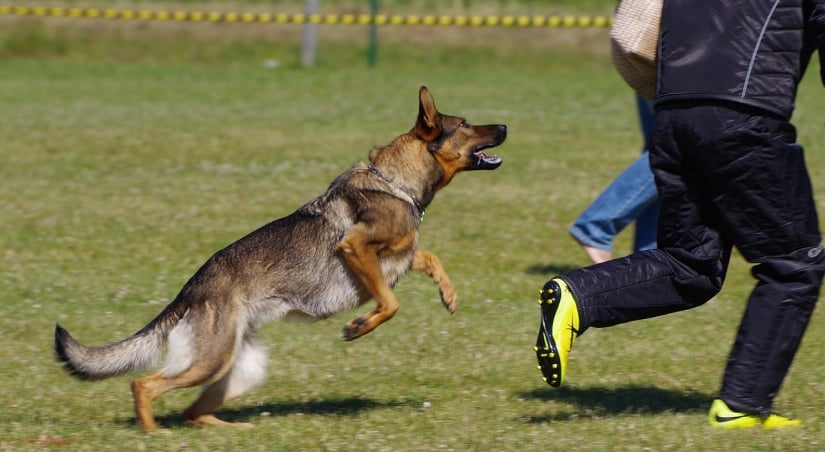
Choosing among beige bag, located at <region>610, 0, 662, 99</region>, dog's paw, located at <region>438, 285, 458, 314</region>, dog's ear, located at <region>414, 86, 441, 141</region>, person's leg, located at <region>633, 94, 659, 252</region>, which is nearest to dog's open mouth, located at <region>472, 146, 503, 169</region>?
dog's ear, located at <region>414, 86, 441, 141</region>

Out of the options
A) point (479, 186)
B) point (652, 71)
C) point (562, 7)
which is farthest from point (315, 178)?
point (562, 7)

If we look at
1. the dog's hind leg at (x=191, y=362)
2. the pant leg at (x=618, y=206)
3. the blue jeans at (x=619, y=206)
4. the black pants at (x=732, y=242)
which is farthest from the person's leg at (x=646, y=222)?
the dog's hind leg at (x=191, y=362)

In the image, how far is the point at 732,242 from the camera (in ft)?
15.3

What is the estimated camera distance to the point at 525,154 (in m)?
12.4

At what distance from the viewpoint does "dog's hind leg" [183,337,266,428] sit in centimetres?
503

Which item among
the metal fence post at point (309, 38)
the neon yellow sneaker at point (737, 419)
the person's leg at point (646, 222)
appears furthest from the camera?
the metal fence post at point (309, 38)

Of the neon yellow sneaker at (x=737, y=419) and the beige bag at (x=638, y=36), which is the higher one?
the beige bag at (x=638, y=36)

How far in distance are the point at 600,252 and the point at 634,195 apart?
419 mm

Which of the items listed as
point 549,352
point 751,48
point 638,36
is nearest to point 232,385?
point 549,352

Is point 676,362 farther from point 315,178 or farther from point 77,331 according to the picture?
point 315,178

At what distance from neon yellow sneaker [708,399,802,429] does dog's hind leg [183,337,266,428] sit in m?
1.87

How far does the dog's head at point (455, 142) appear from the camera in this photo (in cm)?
536

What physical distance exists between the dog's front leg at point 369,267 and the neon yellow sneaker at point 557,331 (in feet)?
2.29

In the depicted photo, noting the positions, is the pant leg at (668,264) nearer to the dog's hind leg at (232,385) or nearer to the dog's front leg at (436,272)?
the dog's front leg at (436,272)
